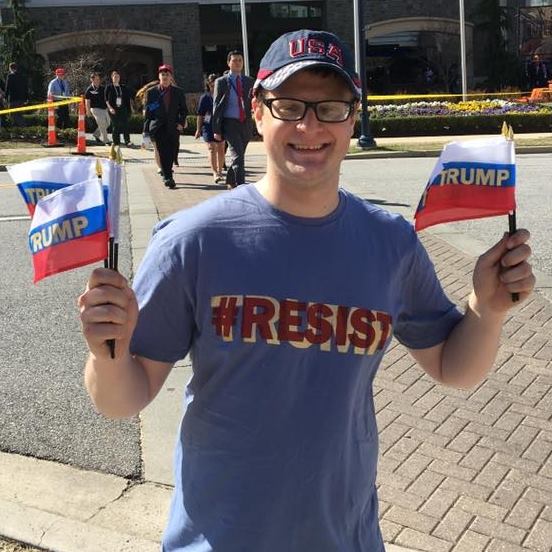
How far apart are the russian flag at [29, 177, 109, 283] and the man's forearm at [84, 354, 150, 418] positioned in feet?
0.67

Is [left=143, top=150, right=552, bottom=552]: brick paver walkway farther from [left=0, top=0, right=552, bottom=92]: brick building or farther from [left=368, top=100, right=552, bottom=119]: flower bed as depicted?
[left=0, top=0, right=552, bottom=92]: brick building

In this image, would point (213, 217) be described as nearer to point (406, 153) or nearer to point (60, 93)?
point (406, 153)

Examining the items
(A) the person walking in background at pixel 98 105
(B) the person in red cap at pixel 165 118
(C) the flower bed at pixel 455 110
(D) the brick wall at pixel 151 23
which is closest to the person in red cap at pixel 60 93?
(A) the person walking in background at pixel 98 105

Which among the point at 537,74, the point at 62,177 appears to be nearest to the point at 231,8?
the point at 537,74

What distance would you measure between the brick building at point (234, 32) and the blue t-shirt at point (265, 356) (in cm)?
3323

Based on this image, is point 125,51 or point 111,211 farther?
point 125,51

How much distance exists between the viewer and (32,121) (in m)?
22.7

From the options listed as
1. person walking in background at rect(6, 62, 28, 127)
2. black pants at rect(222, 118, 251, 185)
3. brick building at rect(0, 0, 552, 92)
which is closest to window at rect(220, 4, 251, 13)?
brick building at rect(0, 0, 552, 92)

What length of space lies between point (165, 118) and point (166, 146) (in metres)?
0.44

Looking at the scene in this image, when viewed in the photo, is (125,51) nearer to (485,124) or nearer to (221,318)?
(485,124)

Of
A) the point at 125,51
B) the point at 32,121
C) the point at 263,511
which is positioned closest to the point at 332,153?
the point at 263,511

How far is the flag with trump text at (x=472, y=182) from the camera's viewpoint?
1820mm

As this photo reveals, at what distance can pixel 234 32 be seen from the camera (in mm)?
37406

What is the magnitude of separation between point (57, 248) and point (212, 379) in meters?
0.43
